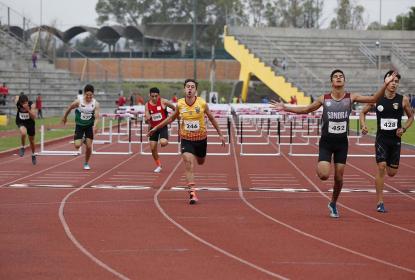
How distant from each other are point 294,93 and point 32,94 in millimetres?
16870

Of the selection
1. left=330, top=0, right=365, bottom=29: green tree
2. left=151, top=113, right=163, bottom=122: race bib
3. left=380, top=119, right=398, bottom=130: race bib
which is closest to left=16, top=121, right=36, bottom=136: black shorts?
left=151, top=113, right=163, bottom=122: race bib

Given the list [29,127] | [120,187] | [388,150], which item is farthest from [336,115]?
[29,127]

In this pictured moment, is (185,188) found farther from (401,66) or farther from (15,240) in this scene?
(401,66)

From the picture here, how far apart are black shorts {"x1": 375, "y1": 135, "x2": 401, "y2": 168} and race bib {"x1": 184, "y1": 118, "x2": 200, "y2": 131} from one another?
2.83m

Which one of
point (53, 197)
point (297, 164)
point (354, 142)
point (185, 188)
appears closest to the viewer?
point (53, 197)

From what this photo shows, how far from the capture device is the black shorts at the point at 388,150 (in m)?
12.5

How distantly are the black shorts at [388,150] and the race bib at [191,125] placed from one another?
2.83 meters

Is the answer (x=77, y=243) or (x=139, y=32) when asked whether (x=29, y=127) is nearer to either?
(x=77, y=243)

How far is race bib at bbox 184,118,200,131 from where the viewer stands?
13680mm

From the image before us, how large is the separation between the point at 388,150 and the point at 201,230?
3544mm

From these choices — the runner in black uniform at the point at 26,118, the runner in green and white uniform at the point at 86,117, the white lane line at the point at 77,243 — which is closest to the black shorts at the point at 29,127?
the runner in black uniform at the point at 26,118

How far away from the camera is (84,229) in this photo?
33.7 ft

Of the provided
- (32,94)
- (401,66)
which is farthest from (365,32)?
(32,94)

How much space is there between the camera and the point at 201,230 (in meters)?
10.3
